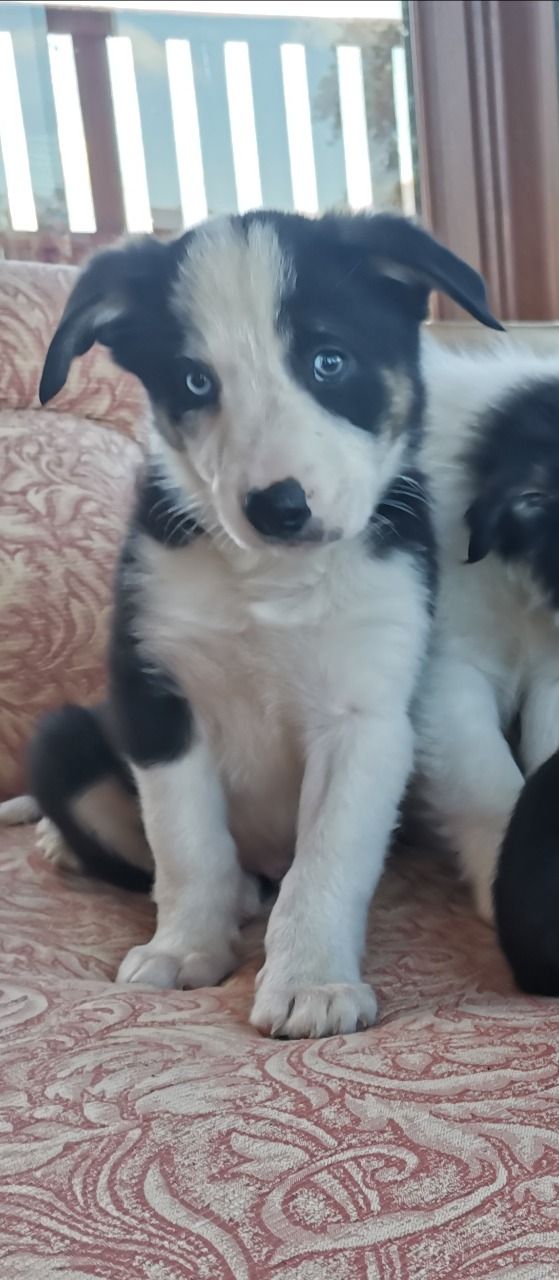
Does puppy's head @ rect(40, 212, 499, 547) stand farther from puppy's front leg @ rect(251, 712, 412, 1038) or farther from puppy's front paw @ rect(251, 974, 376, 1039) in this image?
puppy's front paw @ rect(251, 974, 376, 1039)

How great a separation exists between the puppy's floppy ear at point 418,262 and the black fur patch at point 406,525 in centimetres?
20

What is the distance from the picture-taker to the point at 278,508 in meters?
1.11

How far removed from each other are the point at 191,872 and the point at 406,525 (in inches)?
17.8

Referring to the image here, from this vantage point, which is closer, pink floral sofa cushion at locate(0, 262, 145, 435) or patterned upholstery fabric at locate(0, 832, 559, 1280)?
patterned upholstery fabric at locate(0, 832, 559, 1280)

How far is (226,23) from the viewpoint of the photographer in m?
3.15

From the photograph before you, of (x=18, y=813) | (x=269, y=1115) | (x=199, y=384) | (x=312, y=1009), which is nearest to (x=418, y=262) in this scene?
(x=199, y=384)

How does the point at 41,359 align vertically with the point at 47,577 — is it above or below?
above

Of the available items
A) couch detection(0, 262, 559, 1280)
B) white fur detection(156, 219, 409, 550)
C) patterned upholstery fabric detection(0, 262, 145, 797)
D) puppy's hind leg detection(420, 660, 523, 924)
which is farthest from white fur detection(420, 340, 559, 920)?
patterned upholstery fabric detection(0, 262, 145, 797)

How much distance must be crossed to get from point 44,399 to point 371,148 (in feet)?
7.55

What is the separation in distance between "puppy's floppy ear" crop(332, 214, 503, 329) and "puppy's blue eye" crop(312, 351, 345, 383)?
143 millimetres

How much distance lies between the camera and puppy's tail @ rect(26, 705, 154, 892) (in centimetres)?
153

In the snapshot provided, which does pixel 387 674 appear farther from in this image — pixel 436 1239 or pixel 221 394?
pixel 436 1239

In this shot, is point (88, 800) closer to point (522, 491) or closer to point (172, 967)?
point (172, 967)

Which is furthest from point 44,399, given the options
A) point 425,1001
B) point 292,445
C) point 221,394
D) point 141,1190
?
point 141,1190
